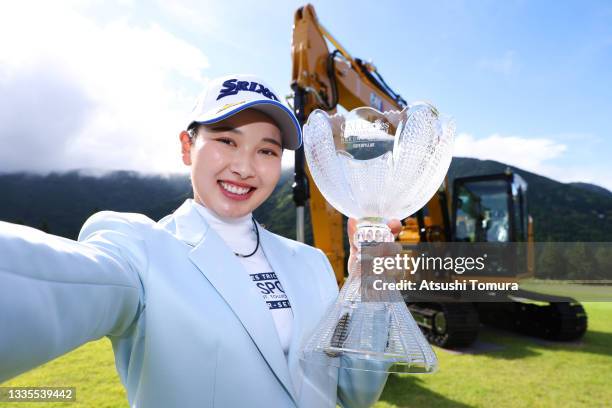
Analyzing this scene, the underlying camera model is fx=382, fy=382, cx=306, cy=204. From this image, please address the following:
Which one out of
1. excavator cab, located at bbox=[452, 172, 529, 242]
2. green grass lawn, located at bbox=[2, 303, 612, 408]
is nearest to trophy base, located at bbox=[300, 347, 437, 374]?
green grass lawn, located at bbox=[2, 303, 612, 408]

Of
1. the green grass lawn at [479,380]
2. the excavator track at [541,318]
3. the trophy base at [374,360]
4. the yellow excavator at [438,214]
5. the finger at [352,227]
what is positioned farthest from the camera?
the excavator track at [541,318]

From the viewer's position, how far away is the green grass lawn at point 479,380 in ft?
12.8

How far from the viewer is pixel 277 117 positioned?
3.90ft

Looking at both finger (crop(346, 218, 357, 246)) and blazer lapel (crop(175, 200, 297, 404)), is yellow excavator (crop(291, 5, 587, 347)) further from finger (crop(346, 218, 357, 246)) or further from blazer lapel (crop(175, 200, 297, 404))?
blazer lapel (crop(175, 200, 297, 404))

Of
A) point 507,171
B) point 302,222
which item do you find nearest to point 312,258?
point 302,222

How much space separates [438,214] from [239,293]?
6.86 m

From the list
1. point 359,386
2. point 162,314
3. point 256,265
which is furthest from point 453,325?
point 162,314

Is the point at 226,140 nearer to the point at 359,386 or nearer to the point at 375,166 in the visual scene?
the point at 375,166

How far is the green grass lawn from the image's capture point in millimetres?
3895

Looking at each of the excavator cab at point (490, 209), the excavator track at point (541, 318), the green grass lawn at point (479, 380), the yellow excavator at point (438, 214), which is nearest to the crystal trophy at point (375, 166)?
the yellow excavator at point (438, 214)

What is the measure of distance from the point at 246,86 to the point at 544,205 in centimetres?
8347

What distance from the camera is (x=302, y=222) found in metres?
3.97

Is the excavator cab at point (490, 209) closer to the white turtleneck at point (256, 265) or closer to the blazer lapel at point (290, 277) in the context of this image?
the blazer lapel at point (290, 277)

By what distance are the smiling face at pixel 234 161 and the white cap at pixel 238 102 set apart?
35 mm
